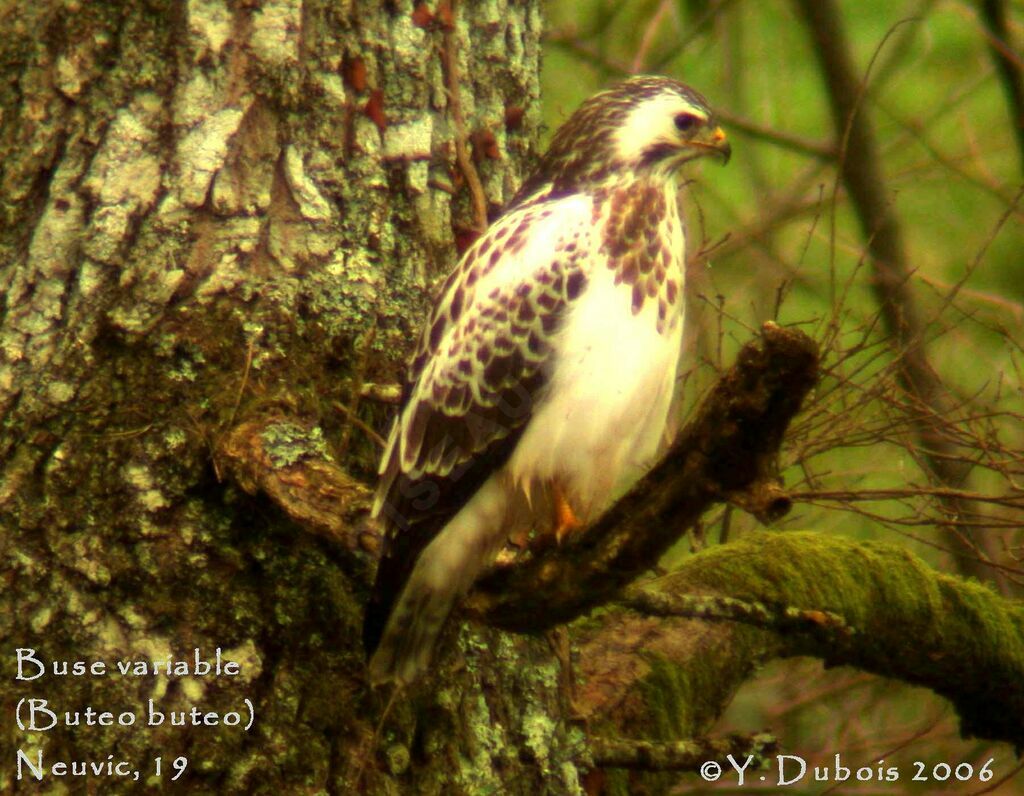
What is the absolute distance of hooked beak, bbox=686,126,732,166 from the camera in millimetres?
3219

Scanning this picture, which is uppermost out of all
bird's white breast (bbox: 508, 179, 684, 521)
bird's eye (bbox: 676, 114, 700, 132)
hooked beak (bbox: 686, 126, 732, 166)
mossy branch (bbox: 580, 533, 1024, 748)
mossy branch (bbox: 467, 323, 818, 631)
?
bird's eye (bbox: 676, 114, 700, 132)

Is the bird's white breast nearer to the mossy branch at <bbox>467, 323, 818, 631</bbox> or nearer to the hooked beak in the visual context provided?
the mossy branch at <bbox>467, 323, 818, 631</bbox>

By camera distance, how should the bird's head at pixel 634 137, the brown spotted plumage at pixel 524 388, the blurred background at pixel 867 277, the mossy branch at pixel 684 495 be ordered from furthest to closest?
the blurred background at pixel 867 277
the bird's head at pixel 634 137
the brown spotted plumage at pixel 524 388
the mossy branch at pixel 684 495

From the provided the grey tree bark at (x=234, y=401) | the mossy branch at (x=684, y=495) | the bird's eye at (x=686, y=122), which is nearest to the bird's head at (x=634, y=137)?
the bird's eye at (x=686, y=122)

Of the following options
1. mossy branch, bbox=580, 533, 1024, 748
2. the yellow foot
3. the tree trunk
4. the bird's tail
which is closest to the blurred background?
mossy branch, bbox=580, 533, 1024, 748

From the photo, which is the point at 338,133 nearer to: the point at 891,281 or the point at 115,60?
the point at 115,60

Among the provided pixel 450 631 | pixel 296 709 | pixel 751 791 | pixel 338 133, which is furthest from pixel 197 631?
pixel 751 791

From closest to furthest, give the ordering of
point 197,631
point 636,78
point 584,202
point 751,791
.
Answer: point 197,631
point 584,202
point 636,78
point 751,791

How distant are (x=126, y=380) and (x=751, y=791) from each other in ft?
10.6

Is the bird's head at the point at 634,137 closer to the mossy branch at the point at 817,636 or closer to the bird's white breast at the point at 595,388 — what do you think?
the bird's white breast at the point at 595,388

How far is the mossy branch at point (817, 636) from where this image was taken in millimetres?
3514

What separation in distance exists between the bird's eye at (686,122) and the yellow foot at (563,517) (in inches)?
33.6

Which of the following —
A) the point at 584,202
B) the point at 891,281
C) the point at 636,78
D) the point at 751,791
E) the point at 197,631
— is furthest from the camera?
the point at 751,791

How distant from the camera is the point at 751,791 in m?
5.30
